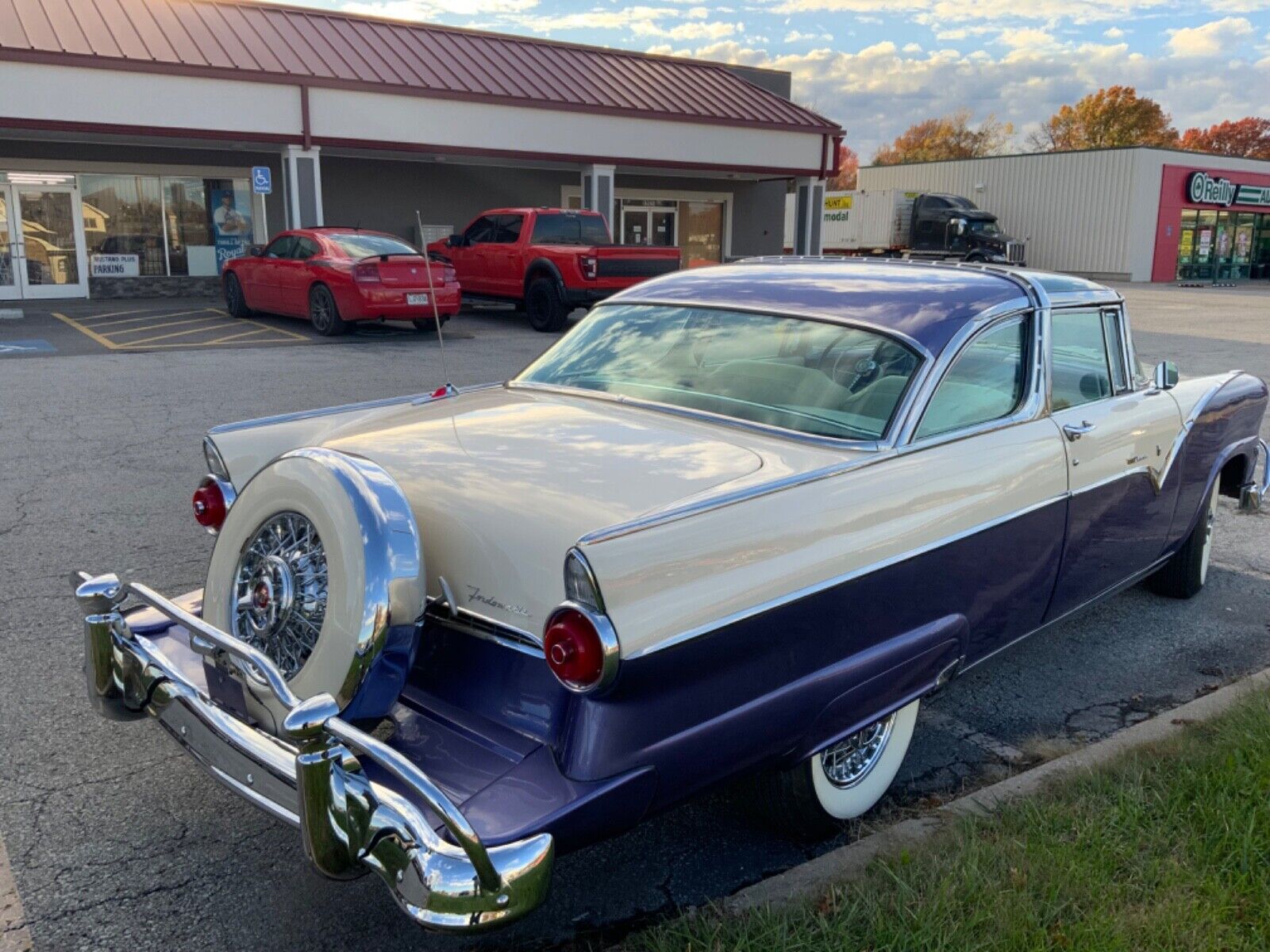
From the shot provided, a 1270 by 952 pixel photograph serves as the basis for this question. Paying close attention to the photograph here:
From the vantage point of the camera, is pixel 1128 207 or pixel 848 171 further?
pixel 848 171

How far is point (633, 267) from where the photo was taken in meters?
16.2

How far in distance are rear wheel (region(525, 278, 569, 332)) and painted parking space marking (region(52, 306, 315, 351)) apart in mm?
3524

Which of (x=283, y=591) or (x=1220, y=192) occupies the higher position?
(x=1220, y=192)

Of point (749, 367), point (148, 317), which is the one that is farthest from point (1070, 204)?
point (749, 367)

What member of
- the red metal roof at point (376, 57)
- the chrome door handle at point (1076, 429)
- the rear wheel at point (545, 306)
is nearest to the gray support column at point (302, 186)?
the red metal roof at point (376, 57)

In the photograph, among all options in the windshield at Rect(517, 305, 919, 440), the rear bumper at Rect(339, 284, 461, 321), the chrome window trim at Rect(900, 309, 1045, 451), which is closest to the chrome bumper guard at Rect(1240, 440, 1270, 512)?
the chrome window trim at Rect(900, 309, 1045, 451)

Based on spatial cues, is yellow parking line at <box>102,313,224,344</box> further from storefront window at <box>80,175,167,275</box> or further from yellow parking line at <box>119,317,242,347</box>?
storefront window at <box>80,175,167,275</box>

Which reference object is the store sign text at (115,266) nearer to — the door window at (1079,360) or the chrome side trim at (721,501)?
the door window at (1079,360)

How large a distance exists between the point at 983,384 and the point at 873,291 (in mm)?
496

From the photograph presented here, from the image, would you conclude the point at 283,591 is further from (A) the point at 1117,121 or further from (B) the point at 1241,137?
(B) the point at 1241,137

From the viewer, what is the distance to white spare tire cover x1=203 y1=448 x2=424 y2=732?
2.53m

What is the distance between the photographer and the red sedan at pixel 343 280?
14.6 meters

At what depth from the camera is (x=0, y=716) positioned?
374cm

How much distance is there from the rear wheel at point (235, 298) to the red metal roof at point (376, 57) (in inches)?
143
